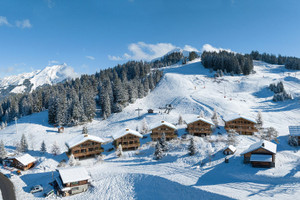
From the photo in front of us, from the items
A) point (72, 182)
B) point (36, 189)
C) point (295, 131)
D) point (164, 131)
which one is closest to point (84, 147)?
point (72, 182)


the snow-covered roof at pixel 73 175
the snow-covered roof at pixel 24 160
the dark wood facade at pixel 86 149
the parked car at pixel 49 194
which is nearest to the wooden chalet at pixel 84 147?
the dark wood facade at pixel 86 149

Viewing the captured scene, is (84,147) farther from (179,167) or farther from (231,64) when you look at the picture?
(231,64)

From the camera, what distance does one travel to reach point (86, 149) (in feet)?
157

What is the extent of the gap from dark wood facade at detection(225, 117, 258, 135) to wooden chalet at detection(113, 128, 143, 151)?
1108 inches

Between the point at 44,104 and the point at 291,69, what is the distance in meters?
180

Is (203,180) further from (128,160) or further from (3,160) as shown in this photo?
(3,160)

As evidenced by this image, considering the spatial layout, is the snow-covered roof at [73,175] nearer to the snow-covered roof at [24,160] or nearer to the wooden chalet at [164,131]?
the snow-covered roof at [24,160]

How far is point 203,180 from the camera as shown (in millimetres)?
32344

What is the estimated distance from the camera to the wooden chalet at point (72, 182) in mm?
33062

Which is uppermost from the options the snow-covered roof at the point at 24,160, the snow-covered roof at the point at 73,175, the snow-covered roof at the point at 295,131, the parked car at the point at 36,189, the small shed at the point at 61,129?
the small shed at the point at 61,129

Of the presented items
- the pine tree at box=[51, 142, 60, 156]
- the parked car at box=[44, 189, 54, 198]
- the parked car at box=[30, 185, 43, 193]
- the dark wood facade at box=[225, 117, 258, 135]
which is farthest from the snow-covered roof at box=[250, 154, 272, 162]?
the pine tree at box=[51, 142, 60, 156]

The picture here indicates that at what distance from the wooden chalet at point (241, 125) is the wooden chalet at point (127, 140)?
27823 mm

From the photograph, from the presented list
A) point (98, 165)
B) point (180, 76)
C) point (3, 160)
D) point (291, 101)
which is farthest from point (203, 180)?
point (180, 76)

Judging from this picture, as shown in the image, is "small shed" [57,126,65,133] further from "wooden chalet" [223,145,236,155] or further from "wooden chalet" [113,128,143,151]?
"wooden chalet" [223,145,236,155]
